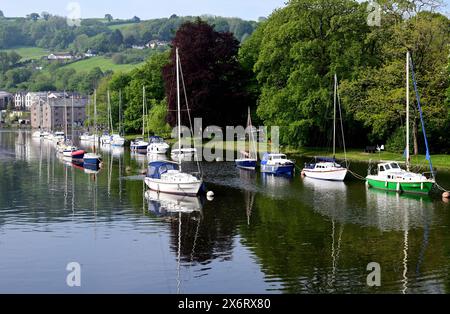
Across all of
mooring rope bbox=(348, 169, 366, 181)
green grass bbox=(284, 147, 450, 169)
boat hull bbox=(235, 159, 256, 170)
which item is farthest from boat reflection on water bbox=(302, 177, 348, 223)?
green grass bbox=(284, 147, 450, 169)

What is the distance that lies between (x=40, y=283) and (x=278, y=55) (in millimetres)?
66815

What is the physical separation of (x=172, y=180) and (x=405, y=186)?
1929 cm

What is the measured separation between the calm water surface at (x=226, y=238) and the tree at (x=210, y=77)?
147 ft

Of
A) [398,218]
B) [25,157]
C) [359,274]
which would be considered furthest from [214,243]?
[25,157]

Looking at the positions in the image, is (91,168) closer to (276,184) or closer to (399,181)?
(276,184)

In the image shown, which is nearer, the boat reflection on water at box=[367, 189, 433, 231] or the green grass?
the boat reflection on water at box=[367, 189, 433, 231]

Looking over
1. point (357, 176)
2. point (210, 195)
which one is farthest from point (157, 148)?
point (210, 195)

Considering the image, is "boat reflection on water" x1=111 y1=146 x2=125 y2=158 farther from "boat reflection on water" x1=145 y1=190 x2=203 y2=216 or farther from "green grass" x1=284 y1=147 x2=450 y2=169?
"boat reflection on water" x1=145 y1=190 x2=203 y2=216

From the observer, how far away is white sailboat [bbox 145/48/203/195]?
57844 millimetres

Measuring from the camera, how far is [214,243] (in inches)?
1596

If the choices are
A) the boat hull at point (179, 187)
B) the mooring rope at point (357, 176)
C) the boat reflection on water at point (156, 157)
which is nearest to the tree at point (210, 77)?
the boat reflection on water at point (156, 157)

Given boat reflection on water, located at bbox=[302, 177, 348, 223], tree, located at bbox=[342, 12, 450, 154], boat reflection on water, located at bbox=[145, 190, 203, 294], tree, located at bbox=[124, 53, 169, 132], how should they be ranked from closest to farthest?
boat reflection on water, located at bbox=[145, 190, 203, 294]
boat reflection on water, located at bbox=[302, 177, 348, 223]
tree, located at bbox=[342, 12, 450, 154]
tree, located at bbox=[124, 53, 169, 132]

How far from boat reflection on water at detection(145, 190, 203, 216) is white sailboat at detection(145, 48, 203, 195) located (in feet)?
1.71

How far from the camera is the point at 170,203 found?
2183 inches
